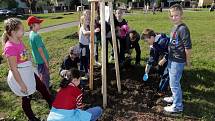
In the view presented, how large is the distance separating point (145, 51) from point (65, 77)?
6100 mm

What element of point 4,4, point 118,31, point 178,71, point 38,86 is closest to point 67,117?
point 38,86

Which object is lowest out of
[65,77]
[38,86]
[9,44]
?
[38,86]

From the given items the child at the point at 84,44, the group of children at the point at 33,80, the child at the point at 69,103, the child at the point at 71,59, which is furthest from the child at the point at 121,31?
the child at the point at 69,103

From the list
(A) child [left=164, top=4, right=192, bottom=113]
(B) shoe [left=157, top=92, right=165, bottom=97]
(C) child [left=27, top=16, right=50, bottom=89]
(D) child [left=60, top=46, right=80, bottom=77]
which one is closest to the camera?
(A) child [left=164, top=4, right=192, bottom=113]

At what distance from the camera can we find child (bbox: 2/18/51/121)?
4898 mm

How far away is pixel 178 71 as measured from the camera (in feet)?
18.1

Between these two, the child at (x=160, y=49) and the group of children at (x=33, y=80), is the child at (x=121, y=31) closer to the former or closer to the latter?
the child at (x=160, y=49)

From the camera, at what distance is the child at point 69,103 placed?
4414 millimetres

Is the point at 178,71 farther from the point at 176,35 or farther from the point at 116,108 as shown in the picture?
the point at 116,108

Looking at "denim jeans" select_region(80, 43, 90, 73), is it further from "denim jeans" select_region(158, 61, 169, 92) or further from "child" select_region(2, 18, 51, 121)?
"child" select_region(2, 18, 51, 121)

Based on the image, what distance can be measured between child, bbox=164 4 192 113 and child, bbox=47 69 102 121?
67.2 inches

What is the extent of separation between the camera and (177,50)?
17.8 ft

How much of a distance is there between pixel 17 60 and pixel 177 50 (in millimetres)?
2450

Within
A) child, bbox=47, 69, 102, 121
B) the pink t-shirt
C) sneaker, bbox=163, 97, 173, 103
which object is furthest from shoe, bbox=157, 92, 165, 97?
the pink t-shirt
